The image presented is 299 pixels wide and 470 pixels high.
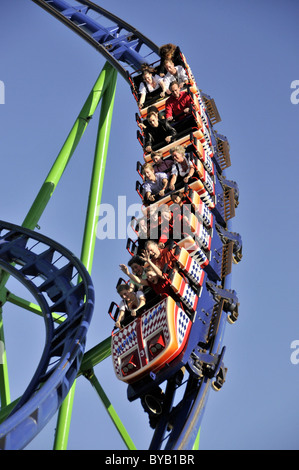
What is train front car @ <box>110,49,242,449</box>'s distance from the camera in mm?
6180

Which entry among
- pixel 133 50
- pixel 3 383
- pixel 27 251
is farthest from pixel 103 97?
pixel 3 383

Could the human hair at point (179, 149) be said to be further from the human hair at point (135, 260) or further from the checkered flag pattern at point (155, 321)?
the checkered flag pattern at point (155, 321)

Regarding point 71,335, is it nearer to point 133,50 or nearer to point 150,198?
point 150,198

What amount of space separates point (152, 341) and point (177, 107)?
3893 mm

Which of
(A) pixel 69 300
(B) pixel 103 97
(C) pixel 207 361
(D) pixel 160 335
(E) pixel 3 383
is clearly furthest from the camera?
(B) pixel 103 97

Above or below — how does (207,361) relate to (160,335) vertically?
below

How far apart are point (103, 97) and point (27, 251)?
12.5ft

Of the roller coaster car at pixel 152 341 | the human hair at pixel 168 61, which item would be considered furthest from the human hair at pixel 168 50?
the roller coaster car at pixel 152 341

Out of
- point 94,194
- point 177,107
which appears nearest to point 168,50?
point 177,107

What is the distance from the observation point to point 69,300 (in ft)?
25.1

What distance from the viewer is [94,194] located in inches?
394

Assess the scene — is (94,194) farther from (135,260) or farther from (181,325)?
(181,325)

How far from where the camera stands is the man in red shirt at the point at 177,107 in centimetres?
908

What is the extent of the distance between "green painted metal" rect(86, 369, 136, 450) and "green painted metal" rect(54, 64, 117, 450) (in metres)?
0.29
